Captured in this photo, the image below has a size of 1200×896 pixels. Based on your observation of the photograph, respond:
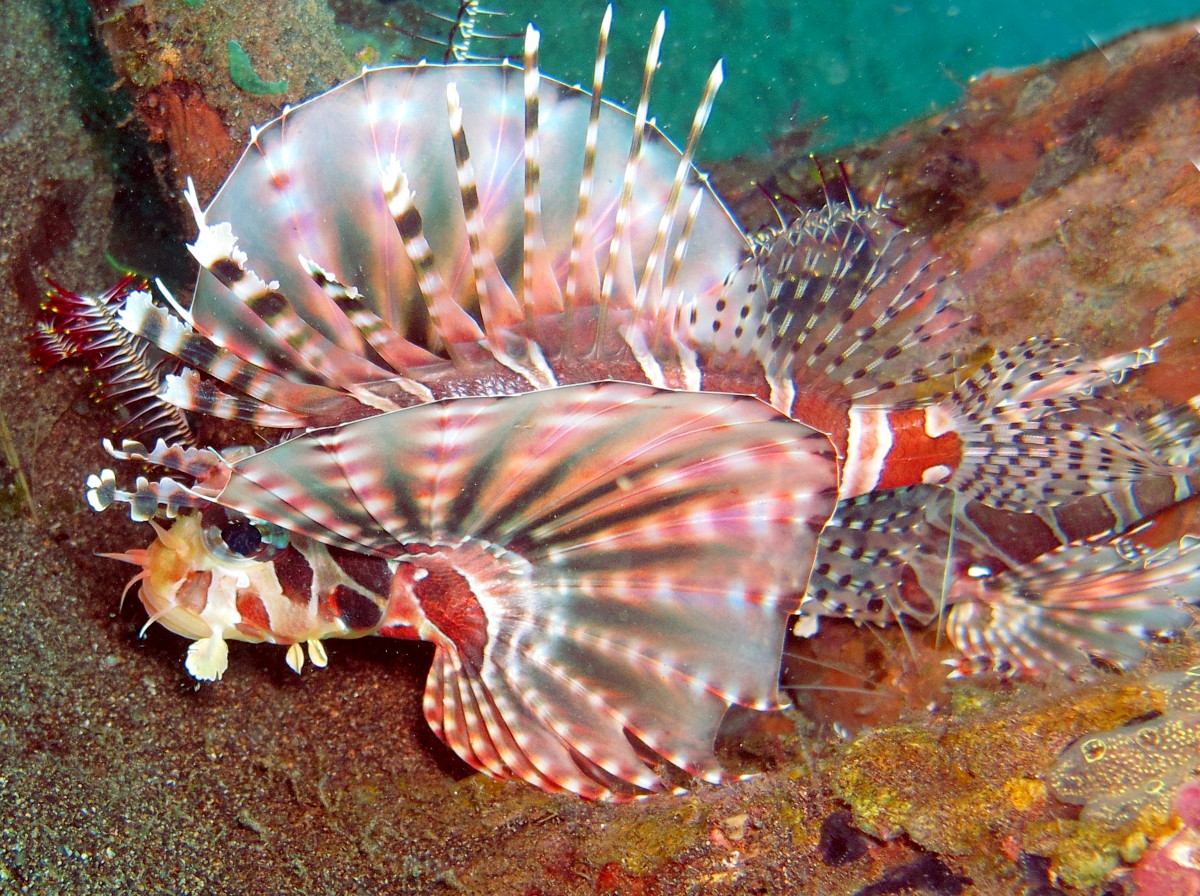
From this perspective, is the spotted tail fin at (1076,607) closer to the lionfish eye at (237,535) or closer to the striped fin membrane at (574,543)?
the striped fin membrane at (574,543)

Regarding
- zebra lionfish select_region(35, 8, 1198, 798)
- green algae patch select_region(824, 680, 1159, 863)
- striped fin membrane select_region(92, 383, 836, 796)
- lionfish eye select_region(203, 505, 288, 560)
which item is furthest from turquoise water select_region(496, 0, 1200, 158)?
lionfish eye select_region(203, 505, 288, 560)

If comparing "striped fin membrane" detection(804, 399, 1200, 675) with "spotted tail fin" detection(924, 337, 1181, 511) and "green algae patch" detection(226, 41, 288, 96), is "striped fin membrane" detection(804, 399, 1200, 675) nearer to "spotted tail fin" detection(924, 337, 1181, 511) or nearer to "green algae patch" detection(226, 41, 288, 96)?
"spotted tail fin" detection(924, 337, 1181, 511)

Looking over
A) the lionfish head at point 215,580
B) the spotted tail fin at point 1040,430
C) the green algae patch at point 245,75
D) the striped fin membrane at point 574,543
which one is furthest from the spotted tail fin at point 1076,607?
the green algae patch at point 245,75

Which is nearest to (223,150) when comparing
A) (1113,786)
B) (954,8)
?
(954,8)

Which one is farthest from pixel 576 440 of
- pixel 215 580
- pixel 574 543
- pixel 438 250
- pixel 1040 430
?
pixel 1040 430

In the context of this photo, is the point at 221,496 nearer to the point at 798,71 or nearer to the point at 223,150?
the point at 223,150

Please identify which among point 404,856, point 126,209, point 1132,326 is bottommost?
point 404,856
